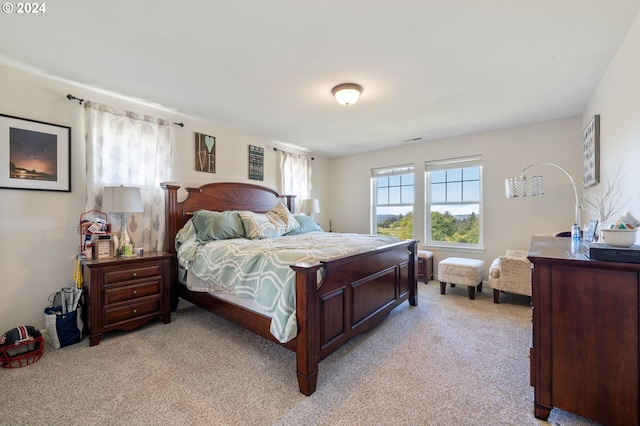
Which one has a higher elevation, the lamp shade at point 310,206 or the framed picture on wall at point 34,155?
the framed picture on wall at point 34,155

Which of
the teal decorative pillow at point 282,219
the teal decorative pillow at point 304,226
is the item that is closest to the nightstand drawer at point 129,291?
the teal decorative pillow at point 282,219

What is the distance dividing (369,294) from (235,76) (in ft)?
7.80

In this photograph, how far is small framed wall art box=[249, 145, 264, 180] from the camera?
441 cm

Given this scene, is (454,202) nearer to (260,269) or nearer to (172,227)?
(260,269)

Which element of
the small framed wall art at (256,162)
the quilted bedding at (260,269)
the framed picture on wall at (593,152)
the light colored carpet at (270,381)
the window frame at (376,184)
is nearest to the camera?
the light colored carpet at (270,381)

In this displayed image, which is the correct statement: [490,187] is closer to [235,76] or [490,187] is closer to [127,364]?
[235,76]

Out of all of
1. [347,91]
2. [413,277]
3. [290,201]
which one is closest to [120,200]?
[347,91]

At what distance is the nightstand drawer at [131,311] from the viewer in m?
2.47

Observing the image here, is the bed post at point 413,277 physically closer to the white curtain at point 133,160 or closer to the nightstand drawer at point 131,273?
the nightstand drawer at point 131,273

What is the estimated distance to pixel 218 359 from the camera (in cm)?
Result: 218

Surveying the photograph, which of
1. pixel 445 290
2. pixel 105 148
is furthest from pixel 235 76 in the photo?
pixel 445 290

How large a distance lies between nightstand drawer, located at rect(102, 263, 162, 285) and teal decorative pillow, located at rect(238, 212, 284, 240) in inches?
40.0

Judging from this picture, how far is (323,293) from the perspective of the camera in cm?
192

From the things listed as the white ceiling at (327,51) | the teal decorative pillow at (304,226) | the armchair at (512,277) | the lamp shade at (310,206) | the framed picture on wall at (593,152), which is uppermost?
the white ceiling at (327,51)
